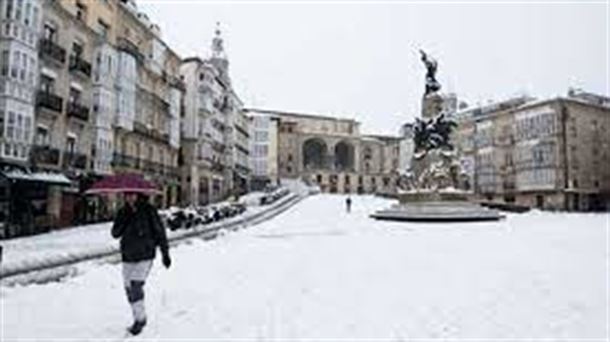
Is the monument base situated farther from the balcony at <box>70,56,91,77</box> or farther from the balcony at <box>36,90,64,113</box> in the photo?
the balcony at <box>36,90,64,113</box>

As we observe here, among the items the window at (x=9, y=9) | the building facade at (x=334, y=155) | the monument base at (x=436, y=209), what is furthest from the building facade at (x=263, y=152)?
the window at (x=9, y=9)

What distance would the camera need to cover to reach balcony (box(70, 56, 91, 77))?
38406mm

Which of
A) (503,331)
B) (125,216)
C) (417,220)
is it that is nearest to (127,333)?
(125,216)

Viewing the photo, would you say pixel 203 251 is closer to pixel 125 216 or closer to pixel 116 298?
pixel 116 298

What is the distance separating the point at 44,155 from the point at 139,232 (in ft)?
92.1

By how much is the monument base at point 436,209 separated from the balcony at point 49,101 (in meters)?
20.4

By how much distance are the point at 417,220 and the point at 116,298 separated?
30650 millimetres

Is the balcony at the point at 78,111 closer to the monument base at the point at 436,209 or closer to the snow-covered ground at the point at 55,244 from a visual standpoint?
the snow-covered ground at the point at 55,244

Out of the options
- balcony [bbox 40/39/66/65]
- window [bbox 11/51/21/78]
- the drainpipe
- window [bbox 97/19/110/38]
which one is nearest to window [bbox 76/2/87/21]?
window [bbox 97/19/110/38]

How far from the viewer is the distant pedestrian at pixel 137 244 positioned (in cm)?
925

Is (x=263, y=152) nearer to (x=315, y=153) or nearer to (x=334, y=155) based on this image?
(x=315, y=153)

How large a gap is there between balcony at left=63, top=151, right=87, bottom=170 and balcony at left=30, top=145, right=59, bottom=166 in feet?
3.99

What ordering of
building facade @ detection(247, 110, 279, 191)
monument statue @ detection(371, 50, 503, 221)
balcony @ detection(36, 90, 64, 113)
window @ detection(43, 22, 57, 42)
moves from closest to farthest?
balcony @ detection(36, 90, 64, 113) → window @ detection(43, 22, 57, 42) → monument statue @ detection(371, 50, 503, 221) → building facade @ detection(247, 110, 279, 191)

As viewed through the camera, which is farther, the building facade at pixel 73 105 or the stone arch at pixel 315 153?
the stone arch at pixel 315 153
